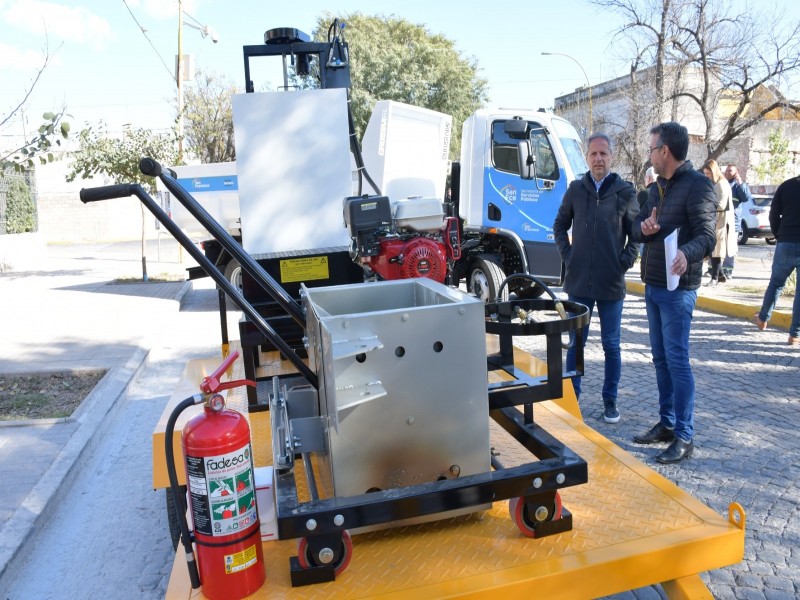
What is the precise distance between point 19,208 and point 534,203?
17467mm

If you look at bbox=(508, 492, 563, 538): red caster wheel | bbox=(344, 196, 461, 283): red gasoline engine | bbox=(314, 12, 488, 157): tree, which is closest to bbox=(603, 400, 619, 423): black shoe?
bbox=(344, 196, 461, 283): red gasoline engine

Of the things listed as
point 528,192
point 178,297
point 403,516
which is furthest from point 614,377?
point 178,297

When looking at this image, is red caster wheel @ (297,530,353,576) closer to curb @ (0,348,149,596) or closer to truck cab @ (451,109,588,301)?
curb @ (0,348,149,596)

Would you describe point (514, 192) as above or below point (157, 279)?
above

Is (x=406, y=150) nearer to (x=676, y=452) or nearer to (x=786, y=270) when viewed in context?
(x=786, y=270)

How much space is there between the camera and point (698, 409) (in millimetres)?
4746

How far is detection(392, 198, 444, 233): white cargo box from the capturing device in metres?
5.77

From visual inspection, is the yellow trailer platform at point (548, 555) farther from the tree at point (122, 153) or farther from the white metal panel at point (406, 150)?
the tree at point (122, 153)

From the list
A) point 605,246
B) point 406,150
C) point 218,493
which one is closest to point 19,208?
point 406,150

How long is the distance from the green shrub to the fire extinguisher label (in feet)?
64.8

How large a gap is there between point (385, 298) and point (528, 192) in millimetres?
6163

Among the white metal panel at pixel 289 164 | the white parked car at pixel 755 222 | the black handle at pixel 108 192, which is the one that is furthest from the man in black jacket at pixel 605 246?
the white parked car at pixel 755 222

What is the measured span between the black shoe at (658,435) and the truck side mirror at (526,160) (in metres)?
4.71

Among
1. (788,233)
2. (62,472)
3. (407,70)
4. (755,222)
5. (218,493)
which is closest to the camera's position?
(218,493)
